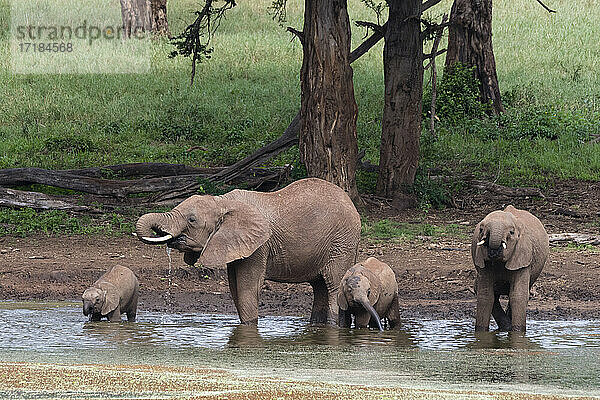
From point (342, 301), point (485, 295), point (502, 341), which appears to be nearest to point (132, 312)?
point (342, 301)

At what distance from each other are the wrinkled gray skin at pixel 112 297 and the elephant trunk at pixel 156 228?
4.44 ft

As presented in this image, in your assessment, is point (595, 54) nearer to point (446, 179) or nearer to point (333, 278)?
point (446, 179)

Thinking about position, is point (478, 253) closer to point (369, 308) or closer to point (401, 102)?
point (369, 308)

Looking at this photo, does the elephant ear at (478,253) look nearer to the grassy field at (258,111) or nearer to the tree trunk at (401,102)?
the tree trunk at (401,102)

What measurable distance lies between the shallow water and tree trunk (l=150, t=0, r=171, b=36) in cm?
2362

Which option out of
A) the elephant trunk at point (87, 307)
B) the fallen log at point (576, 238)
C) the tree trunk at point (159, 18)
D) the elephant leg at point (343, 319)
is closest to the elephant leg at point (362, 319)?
the elephant leg at point (343, 319)

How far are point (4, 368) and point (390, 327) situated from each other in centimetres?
499

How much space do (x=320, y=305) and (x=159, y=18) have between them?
2484 centimetres

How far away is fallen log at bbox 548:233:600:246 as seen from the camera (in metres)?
14.6

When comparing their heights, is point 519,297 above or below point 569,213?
below

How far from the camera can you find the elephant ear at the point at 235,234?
10.1 metres

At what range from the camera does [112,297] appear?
11062 millimetres

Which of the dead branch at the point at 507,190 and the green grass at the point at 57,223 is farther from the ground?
the dead branch at the point at 507,190

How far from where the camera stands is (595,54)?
3275 centimetres
